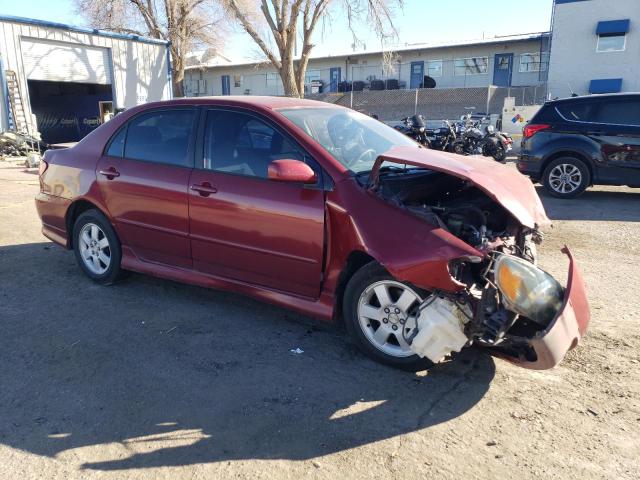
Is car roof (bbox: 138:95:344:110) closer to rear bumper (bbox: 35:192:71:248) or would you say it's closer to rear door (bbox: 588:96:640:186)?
rear bumper (bbox: 35:192:71:248)

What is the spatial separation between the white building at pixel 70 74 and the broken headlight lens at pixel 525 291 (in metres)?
20.2

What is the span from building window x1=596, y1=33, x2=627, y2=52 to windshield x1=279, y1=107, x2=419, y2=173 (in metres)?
27.0

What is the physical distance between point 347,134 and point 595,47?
27.7 metres

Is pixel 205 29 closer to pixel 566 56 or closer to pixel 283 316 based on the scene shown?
pixel 566 56

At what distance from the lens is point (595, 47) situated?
26672 mm

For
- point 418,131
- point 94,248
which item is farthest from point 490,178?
point 418,131

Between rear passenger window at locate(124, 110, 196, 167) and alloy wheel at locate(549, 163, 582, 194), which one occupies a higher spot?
rear passenger window at locate(124, 110, 196, 167)

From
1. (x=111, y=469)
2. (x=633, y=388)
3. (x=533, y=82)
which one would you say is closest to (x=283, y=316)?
(x=111, y=469)

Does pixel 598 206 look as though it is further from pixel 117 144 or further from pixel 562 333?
pixel 117 144

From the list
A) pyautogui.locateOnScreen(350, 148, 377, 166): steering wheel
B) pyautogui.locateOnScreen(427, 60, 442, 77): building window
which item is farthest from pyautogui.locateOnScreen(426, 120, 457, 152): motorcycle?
pyautogui.locateOnScreen(427, 60, 442, 77): building window

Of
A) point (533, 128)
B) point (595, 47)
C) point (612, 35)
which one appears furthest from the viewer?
point (595, 47)

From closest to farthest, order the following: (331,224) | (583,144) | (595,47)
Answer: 1. (331,224)
2. (583,144)
3. (595,47)

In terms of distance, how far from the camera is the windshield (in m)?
3.86

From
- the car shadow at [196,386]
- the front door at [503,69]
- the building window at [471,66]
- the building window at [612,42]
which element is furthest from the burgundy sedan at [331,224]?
the building window at [471,66]
